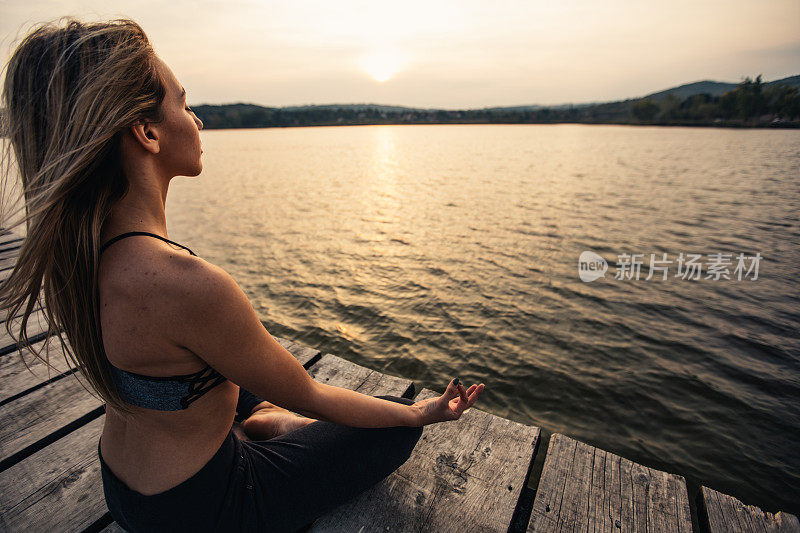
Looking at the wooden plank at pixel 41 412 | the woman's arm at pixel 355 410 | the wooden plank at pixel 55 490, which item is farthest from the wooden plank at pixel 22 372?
the woman's arm at pixel 355 410

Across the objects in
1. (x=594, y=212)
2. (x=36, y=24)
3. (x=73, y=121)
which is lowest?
(x=594, y=212)

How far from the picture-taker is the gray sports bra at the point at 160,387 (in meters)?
1.59

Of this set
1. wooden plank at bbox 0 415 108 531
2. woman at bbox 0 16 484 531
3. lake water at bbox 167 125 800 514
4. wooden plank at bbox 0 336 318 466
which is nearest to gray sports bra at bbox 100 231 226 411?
woman at bbox 0 16 484 531

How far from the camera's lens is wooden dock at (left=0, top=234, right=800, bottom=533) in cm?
235

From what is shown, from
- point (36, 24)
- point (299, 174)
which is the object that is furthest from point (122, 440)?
point (299, 174)

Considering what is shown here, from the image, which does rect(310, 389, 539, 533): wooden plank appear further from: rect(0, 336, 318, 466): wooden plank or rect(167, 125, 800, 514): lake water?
rect(167, 125, 800, 514): lake water

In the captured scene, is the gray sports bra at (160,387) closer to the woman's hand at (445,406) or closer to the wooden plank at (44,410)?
the woman's hand at (445,406)

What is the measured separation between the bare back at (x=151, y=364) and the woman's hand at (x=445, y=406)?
107 centimetres

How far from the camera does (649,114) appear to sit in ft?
466

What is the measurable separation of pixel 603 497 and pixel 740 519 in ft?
2.63

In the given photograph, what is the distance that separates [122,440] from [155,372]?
0.55 m

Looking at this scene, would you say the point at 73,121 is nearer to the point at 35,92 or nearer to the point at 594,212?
the point at 35,92

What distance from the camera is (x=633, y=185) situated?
76.6ft

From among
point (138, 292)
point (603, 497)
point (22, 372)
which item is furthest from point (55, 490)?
point (603, 497)
